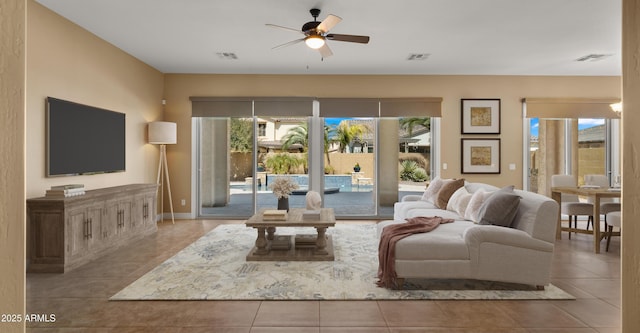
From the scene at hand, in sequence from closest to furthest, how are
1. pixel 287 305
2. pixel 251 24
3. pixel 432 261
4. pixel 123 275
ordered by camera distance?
pixel 287 305 → pixel 432 261 → pixel 123 275 → pixel 251 24

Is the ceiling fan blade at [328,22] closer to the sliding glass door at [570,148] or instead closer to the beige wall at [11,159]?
the beige wall at [11,159]

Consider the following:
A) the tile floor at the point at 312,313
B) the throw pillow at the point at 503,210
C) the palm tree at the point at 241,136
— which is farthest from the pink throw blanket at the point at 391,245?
the palm tree at the point at 241,136

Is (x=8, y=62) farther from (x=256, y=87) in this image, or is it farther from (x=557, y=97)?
(x=557, y=97)

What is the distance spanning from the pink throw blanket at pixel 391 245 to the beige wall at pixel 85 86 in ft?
12.2

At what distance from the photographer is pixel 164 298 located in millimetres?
2941

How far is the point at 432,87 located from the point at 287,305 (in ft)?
17.7

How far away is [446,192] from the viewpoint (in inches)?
201

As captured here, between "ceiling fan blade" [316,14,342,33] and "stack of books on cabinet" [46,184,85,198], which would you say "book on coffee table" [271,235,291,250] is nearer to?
"stack of books on cabinet" [46,184,85,198]

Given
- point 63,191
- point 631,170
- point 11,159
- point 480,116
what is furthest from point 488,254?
point 480,116

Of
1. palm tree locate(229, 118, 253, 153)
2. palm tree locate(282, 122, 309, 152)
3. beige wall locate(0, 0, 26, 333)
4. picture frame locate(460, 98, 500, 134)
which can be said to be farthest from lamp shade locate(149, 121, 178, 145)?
picture frame locate(460, 98, 500, 134)

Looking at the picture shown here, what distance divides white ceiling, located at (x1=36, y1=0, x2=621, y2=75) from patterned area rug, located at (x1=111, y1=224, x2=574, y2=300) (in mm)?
2841

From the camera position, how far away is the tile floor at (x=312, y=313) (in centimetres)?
246

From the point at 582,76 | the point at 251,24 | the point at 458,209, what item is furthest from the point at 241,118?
the point at 582,76

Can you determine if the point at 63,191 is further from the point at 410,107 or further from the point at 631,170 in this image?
the point at 410,107
